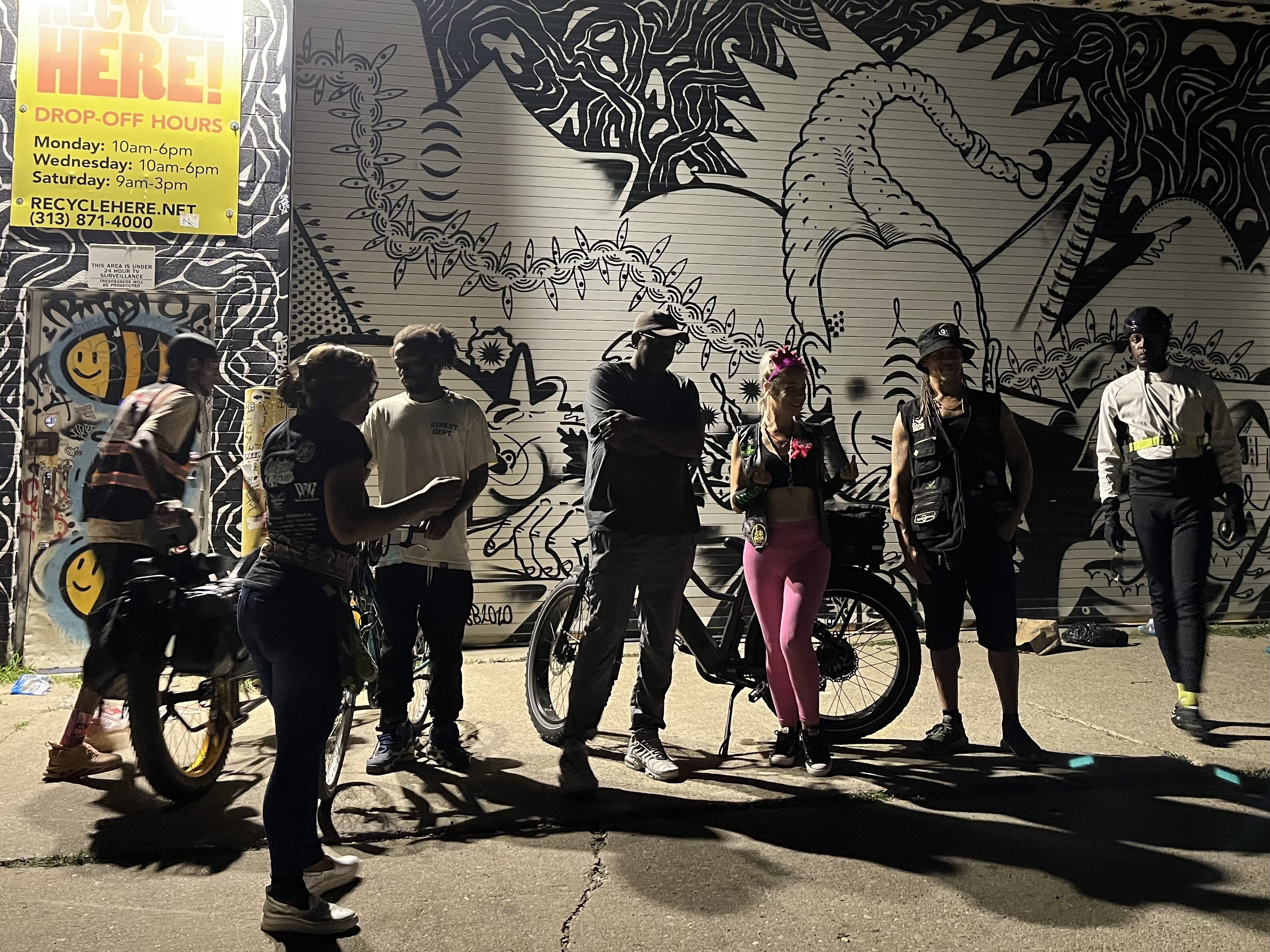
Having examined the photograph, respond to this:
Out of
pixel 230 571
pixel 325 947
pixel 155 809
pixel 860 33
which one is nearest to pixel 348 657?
pixel 325 947

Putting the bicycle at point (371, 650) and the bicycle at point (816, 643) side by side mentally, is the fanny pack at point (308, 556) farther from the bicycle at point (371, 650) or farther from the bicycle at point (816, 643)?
the bicycle at point (816, 643)

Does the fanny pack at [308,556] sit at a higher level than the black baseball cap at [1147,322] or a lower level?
lower

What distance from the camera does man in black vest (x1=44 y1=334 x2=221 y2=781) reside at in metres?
4.89

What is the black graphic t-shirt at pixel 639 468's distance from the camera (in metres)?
4.79

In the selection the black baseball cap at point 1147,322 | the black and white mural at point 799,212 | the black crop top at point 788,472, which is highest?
the black and white mural at point 799,212

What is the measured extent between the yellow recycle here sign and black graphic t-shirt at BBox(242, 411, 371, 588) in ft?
16.5

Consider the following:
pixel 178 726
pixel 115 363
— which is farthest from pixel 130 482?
pixel 115 363

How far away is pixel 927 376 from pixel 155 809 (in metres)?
4.18

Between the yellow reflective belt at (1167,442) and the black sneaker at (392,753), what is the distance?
4.26 m

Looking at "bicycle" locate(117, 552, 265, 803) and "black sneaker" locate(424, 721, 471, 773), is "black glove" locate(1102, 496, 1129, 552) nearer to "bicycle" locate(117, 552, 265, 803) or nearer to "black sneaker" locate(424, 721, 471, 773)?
"black sneaker" locate(424, 721, 471, 773)

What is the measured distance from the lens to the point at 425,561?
16.4 feet

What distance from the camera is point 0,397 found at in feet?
24.0

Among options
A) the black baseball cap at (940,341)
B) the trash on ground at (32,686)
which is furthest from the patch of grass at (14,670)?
the black baseball cap at (940,341)

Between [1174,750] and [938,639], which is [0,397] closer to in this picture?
[938,639]
